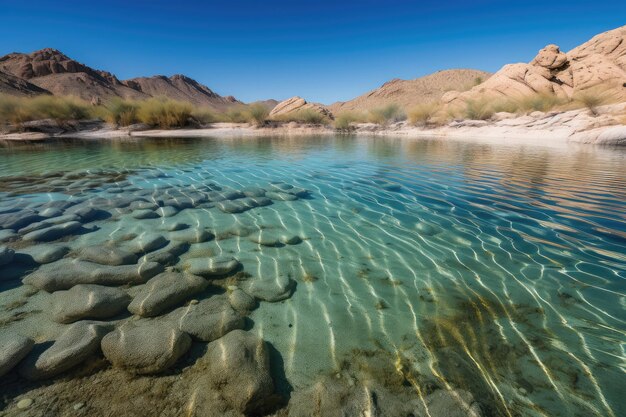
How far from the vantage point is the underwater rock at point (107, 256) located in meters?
2.35

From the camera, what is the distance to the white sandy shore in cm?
1222

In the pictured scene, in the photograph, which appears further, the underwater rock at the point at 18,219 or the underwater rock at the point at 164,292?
the underwater rock at the point at 18,219

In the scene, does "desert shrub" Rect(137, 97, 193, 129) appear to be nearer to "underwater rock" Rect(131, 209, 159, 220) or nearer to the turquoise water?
the turquoise water

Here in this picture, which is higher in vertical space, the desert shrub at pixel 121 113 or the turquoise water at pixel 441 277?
the desert shrub at pixel 121 113

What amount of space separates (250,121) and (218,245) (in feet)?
82.5

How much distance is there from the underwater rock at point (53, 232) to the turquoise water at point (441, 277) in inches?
4.9

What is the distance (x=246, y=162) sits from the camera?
825 centimetres

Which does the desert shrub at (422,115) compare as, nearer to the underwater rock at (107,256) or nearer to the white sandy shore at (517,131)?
the white sandy shore at (517,131)

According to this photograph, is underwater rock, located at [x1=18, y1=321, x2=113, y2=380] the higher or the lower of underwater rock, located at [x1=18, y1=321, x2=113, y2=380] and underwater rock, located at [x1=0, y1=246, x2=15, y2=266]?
the lower

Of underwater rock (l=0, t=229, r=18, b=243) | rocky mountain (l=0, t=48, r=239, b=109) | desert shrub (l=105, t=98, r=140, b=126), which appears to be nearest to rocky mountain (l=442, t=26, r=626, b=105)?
desert shrub (l=105, t=98, r=140, b=126)

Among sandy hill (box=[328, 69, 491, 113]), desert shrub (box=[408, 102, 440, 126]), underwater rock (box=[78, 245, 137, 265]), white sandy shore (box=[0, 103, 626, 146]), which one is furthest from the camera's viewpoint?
sandy hill (box=[328, 69, 491, 113])

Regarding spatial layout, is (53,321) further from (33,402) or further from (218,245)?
(218,245)

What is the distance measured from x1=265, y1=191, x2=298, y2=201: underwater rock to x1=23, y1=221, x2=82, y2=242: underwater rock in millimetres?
2397

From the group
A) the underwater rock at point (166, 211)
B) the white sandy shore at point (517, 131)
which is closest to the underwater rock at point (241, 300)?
the underwater rock at point (166, 211)
